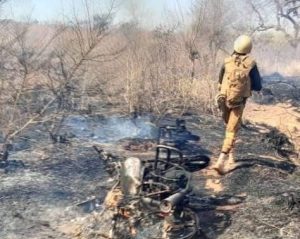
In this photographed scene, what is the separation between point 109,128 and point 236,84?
4.38 m

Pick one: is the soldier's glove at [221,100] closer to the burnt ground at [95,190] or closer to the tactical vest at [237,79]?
the tactical vest at [237,79]

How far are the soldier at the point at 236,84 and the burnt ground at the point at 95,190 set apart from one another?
0.63 meters

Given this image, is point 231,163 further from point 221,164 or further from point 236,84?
point 236,84

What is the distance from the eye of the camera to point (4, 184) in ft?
21.8

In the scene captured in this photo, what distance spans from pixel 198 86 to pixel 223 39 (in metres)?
3.08

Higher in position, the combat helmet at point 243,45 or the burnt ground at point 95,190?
the combat helmet at point 243,45

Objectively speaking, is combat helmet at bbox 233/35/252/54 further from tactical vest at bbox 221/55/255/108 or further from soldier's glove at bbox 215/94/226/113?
soldier's glove at bbox 215/94/226/113

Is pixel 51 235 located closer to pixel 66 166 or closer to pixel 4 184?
pixel 4 184

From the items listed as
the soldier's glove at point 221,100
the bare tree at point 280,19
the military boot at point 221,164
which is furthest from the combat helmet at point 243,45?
the bare tree at point 280,19

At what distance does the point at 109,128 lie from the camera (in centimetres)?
1057

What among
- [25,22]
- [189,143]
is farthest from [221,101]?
[25,22]

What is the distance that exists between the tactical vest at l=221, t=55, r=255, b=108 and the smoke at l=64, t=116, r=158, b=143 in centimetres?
305

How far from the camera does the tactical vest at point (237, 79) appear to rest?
677 centimetres

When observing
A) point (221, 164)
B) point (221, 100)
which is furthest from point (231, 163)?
point (221, 100)
